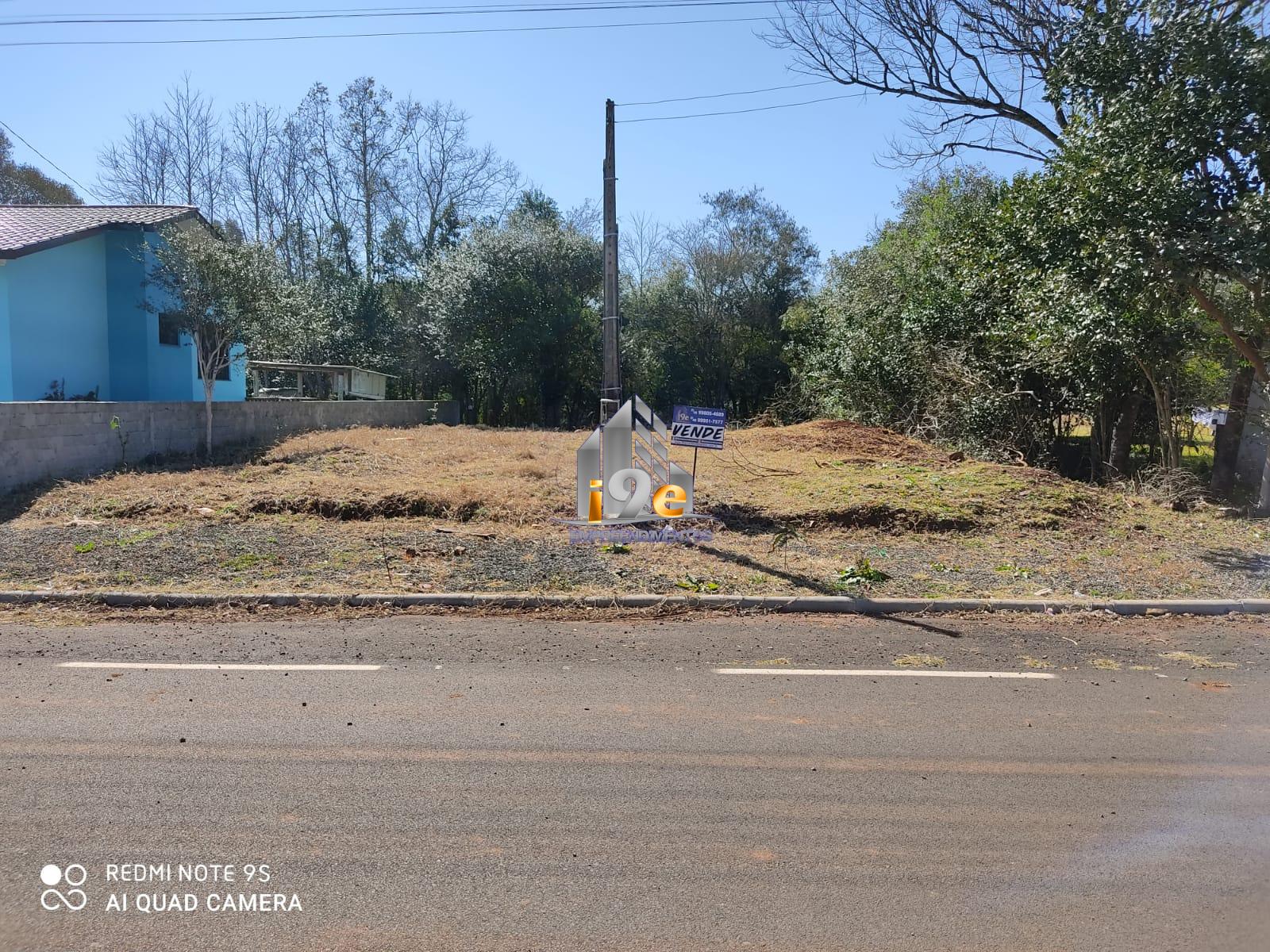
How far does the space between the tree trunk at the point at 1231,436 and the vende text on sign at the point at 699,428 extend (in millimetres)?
9227

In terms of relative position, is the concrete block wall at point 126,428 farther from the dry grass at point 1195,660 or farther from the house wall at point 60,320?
the dry grass at point 1195,660

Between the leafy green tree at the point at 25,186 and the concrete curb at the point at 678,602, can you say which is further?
the leafy green tree at the point at 25,186

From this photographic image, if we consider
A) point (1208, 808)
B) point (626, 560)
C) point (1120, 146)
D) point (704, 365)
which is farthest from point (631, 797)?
point (704, 365)

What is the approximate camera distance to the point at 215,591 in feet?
26.5

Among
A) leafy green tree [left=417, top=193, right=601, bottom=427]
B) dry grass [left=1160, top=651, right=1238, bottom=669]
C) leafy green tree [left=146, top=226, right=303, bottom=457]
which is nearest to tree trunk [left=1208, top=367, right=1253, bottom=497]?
dry grass [left=1160, top=651, right=1238, bottom=669]

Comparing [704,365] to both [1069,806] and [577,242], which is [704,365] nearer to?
[577,242]

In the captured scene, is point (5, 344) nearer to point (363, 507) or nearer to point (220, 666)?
point (363, 507)

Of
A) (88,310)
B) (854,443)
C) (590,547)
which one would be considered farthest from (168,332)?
(854,443)

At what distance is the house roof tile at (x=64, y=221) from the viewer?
699 inches

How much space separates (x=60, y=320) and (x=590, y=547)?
53.4 feet

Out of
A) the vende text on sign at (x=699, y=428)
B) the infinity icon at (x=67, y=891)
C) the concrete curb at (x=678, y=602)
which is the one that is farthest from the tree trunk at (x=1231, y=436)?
the infinity icon at (x=67, y=891)

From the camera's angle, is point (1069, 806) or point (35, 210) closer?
point (1069, 806)

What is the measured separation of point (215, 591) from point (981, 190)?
24.7 metres

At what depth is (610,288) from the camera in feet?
35.3
